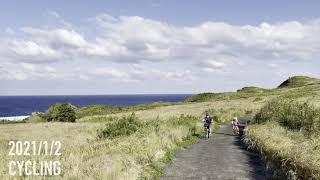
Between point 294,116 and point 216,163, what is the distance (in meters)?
12.4

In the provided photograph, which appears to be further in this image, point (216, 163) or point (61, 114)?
point (61, 114)

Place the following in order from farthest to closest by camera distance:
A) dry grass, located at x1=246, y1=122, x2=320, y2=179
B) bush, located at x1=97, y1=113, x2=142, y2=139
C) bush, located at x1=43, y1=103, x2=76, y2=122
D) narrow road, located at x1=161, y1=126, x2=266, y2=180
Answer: bush, located at x1=43, y1=103, x2=76, y2=122 < bush, located at x1=97, y1=113, x2=142, y2=139 < narrow road, located at x1=161, y1=126, x2=266, y2=180 < dry grass, located at x1=246, y1=122, x2=320, y2=179

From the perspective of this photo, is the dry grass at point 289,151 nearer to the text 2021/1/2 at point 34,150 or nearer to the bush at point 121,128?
the bush at point 121,128

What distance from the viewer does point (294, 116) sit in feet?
109

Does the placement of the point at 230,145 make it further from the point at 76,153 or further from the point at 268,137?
the point at 76,153

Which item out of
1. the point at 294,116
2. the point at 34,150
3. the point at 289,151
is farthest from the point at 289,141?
the point at 34,150

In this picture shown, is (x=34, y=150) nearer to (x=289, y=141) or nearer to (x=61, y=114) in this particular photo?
(x=289, y=141)

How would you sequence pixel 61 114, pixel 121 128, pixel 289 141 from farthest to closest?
pixel 61 114, pixel 121 128, pixel 289 141

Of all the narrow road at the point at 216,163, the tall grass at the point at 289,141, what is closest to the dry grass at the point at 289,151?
the tall grass at the point at 289,141

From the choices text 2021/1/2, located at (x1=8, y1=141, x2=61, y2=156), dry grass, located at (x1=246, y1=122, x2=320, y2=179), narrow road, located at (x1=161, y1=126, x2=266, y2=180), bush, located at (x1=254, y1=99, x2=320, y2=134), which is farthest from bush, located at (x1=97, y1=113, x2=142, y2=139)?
bush, located at (x1=254, y1=99, x2=320, y2=134)

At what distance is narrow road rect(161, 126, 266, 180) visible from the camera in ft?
64.3

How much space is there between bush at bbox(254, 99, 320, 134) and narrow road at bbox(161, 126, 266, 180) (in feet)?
13.5

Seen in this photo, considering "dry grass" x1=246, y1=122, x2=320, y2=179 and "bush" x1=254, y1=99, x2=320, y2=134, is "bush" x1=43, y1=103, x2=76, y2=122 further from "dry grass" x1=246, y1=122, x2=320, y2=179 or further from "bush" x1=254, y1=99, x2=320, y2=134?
"dry grass" x1=246, y1=122, x2=320, y2=179

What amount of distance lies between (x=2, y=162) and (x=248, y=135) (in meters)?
18.0
